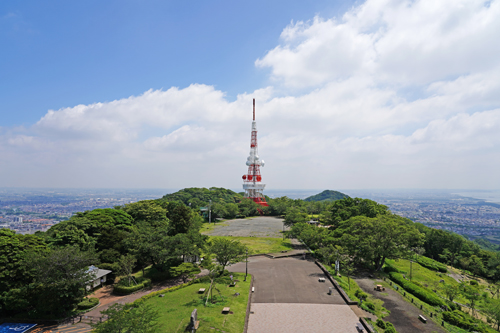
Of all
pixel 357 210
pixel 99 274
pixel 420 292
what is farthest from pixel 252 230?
pixel 420 292

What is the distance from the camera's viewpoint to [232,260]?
2208 cm

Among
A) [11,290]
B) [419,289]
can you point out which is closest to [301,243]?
[419,289]

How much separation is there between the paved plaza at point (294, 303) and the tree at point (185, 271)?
4724 millimetres

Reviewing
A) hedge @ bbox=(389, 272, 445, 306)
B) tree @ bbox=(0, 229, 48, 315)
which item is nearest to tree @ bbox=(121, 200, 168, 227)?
tree @ bbox=(0, 229, 48, 315)

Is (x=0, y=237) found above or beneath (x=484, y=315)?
above

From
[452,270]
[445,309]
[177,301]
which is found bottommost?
[452,270]

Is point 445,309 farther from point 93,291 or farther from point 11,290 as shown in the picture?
point 11,290

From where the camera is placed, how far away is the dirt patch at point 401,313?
53.5 ft

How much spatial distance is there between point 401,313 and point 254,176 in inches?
2197

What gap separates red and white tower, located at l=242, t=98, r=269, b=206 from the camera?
71125mm

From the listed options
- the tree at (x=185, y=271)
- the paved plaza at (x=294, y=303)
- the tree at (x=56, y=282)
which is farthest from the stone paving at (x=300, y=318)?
the tree at (x=56, y=282)

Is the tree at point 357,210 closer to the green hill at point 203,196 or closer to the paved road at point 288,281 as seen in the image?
the paved road at point 288,281

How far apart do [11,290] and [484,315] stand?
3822cm

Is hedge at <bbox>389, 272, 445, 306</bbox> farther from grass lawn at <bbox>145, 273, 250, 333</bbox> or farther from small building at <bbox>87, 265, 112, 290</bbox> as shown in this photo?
small building at <bbox>87, 265, 112, 290</bbox>
